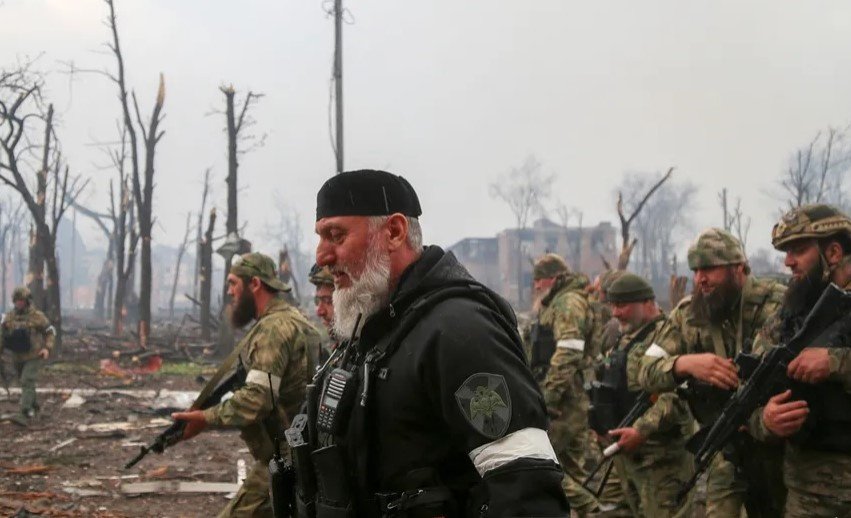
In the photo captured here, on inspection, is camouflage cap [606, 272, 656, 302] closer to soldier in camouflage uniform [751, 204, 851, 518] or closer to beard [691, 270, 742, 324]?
beard [691, 270, 742, 324]

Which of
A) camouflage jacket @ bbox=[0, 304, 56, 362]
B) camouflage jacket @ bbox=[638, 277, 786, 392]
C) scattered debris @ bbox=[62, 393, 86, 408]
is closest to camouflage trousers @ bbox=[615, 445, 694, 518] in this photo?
camouflage jacket @ bbox=[638, 277, 786, 392]

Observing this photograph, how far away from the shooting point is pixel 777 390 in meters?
3.85

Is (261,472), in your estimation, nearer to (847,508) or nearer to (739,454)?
(739,454)

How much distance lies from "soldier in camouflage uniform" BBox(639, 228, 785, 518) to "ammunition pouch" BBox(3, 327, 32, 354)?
420 inches

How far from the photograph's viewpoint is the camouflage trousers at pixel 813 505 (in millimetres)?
3637

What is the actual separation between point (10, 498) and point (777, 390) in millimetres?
6706

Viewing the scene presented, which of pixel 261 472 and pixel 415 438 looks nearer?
pixel 415 438

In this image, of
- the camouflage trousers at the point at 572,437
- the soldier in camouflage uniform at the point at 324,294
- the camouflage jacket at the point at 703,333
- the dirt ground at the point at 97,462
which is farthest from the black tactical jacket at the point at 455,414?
the dirt ground at the point at 97,462

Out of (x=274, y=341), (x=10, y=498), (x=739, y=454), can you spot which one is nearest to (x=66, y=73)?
(x=10, y=498)

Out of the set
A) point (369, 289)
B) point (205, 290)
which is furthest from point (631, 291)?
point (205, 290)

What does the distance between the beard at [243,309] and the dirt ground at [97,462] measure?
2.68 m

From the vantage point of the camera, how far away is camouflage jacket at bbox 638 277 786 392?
4.65 meters

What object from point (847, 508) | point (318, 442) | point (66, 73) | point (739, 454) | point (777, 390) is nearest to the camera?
point (318, 442)

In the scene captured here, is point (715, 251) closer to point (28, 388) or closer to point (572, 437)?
point (572, 437)
